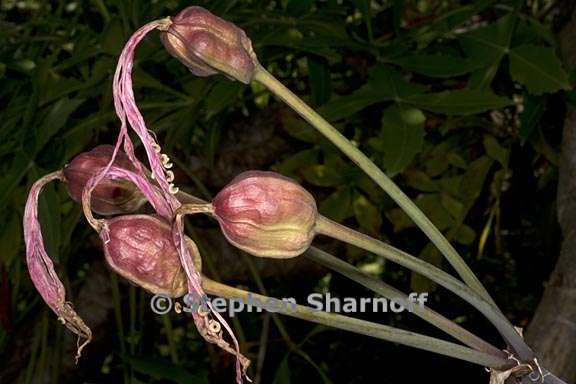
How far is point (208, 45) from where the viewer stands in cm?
46

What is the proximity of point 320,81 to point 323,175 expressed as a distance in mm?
119

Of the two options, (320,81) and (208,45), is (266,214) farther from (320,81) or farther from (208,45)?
(320,81)

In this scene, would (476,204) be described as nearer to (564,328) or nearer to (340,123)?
(340,123)

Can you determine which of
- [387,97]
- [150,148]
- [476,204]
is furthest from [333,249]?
[150,148]

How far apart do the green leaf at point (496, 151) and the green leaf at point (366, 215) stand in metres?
0.12

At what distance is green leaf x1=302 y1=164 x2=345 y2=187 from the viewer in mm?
996

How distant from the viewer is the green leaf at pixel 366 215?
3.26 feet

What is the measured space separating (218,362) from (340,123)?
10.6 inches

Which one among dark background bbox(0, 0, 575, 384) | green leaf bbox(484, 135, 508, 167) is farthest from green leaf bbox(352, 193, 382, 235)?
green leaf bbox(484, 135, 508, 167)

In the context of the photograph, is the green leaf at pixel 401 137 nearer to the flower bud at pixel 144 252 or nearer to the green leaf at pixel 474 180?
the green leaf at pixel 474 180

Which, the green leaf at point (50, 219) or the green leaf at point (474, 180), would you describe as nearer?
the green leaf at point (50, 219)

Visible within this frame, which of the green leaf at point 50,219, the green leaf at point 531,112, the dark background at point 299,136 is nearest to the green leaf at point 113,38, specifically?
the dark background at point 299,136

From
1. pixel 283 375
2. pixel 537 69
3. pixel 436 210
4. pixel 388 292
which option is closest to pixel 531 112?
pixel 537 69

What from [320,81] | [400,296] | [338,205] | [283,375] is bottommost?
[283,375]
